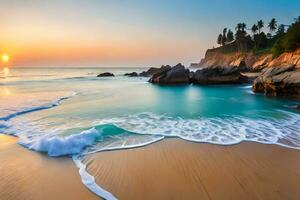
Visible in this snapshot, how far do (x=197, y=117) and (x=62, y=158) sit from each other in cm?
690

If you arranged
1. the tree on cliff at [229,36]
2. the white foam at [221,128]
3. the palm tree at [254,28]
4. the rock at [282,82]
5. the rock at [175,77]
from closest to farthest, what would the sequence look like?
the white foam at [221,128] < the rock at [282,82] < the rock at [175,77] < the palm tree at [254,28] < the tree on cliff at [229,36]

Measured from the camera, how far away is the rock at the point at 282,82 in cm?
1717

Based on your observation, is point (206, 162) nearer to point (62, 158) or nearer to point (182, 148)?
point (182, 148)

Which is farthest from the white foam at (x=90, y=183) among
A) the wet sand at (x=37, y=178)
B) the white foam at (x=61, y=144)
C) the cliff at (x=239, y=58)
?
the cliff at (x=239, y=58)

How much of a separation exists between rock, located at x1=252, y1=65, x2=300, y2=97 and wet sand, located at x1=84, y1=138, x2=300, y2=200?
42.6 ft

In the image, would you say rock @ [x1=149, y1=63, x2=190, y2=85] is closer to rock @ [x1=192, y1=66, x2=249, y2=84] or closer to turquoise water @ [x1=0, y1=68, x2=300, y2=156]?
rock @ [x1=192, y1=66, x2=249, y2=84]

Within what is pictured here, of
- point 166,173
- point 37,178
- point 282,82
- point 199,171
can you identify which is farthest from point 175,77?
point 37,178

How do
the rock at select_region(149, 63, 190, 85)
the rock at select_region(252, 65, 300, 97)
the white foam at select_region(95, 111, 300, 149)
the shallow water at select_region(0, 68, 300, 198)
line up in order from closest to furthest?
the shallow water at select_region(0, 68, 300, 198), the white foam at select_region(95, 111, 300, 149), the rock at select_region(252, 65, 300, 97), the rock at select_region(149, 63, 190, 85)

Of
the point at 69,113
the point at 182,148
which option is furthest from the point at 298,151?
the point at 69,113

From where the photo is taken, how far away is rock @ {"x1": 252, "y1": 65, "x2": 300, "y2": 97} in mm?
17172

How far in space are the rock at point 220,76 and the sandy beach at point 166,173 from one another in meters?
27.0

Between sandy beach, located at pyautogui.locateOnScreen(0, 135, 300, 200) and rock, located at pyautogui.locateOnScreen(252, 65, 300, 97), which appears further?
rock, located at pyautogui.locateOnScreen(252, 65, 300, 97)

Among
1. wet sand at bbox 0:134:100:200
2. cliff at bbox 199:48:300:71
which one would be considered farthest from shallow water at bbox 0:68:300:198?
cliff at bbox 199:48:300:71

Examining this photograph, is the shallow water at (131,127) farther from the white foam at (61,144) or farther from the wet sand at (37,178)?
the wet sand at (37,178)
